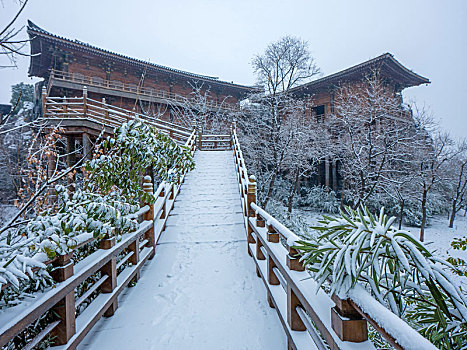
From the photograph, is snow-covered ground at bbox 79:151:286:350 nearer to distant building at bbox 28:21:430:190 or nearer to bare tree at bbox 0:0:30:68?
bare tree at bbox 0:0:30:68

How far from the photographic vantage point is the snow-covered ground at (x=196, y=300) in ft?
8.00

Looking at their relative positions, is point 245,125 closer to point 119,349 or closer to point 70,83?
point 70,83

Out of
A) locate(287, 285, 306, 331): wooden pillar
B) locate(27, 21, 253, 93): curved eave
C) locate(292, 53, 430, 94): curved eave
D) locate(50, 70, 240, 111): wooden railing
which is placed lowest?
locate(287, 285, 306, 331): wooden pillar

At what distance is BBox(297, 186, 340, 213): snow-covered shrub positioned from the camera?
1475cm

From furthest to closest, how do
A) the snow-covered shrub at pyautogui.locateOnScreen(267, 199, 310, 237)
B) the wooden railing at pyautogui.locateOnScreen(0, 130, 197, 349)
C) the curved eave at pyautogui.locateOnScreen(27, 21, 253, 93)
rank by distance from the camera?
the curved eave at pyautogui.locateOnScreen(27, 21, 253, 93) < the snow-covered shrub at pyautogui.locateOnScreen(267, 199, 310, 237) < the wooden railing at pyautogui.locateOnScreen(0, 130, 197, 349)

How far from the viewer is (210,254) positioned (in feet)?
14.5

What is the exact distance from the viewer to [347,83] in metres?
15.3

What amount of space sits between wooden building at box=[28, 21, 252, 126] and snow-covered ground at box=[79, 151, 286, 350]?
9176 millimetres

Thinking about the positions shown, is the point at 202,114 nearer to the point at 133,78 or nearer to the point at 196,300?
the point at 133,78

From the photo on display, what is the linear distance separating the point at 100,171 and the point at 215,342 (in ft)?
8.00

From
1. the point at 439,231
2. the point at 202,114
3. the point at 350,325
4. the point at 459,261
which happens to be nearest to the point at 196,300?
the point at 350,325

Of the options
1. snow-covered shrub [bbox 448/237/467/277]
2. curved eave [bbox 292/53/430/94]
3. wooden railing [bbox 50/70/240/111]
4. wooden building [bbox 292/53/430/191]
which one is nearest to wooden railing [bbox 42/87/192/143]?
wooden railing [bbox 50/70/240/111]

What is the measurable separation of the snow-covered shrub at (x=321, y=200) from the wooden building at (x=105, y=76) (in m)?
8.00

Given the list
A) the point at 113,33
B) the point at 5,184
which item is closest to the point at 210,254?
the point at 5,184
